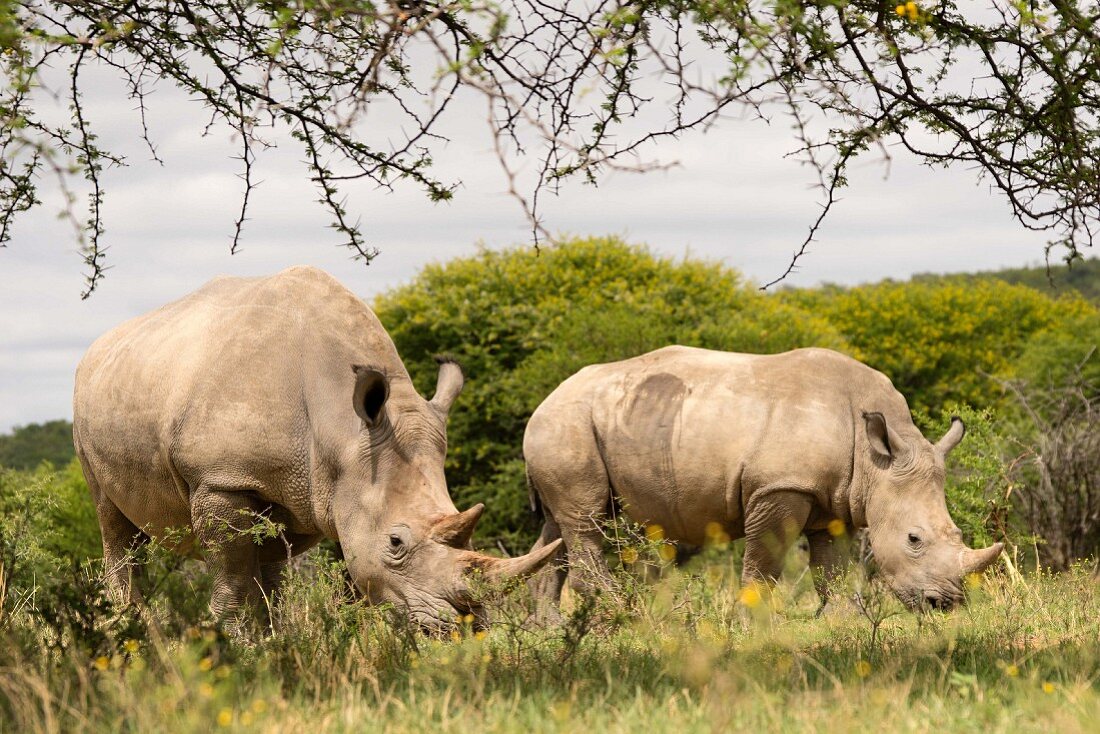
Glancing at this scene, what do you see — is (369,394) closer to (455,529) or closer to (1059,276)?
(455,529)

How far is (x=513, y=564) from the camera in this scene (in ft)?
22.9

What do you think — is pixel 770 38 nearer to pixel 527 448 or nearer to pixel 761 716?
pixel 761 716

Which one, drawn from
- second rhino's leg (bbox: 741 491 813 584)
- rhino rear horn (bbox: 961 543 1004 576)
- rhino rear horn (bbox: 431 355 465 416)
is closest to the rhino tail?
second rhino's leg (bbox: 741 491 813 584)

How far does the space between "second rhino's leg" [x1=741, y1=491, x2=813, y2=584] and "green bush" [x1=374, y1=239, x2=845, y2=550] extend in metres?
6.27

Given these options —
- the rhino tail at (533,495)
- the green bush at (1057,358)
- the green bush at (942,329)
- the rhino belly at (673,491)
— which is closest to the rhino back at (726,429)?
the rhino belly at (673,491)

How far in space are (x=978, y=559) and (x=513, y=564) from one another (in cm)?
386

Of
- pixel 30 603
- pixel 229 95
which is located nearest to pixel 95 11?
pixel 229 95

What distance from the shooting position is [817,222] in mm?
6527

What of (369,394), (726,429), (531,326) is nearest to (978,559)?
(726,429)

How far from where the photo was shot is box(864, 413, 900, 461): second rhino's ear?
9836 mm

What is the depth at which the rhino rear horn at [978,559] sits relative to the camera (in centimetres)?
921

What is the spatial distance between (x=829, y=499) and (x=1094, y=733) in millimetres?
5861

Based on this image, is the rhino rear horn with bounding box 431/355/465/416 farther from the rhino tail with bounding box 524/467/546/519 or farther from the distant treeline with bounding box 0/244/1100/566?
the distant treeline with bounding box 0/244/1100/566

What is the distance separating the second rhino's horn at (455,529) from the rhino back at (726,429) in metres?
3.18
